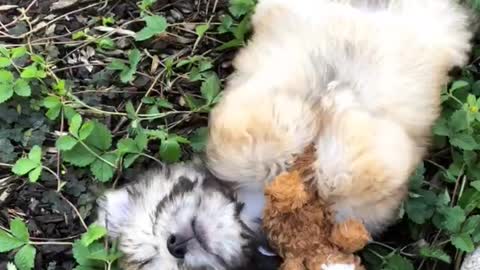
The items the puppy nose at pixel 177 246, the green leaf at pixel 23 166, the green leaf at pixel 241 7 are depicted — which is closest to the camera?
the puppy nose at pixel 177 246

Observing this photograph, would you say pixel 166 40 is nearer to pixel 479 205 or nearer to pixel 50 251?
pixel 50 251

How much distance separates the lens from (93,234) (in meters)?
3.01

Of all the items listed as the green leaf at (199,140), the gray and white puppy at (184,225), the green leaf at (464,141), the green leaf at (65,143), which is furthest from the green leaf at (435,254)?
the green leaf at (65,143)

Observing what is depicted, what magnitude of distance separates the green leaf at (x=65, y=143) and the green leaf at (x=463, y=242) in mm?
1355

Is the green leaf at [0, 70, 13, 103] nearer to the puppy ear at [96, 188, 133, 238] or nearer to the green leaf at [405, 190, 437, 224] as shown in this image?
the puppy ear at [96, 188, 133, 238]

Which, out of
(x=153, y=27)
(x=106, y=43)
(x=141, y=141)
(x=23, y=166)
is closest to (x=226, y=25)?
(x=153, y=27)

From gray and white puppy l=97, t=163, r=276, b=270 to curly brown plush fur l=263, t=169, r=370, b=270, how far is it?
0.10 metres

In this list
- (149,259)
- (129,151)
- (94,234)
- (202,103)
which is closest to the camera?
(149,259)

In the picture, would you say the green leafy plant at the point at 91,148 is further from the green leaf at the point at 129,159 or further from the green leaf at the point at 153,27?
the green leaf at the point at 153,27

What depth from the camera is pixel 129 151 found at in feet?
10.7

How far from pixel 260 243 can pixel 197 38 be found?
1.11m

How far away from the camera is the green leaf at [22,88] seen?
336 centimetres

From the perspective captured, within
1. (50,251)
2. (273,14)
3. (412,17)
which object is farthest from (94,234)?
(412,17)

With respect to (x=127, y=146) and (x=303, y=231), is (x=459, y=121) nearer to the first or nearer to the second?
(x=303, y=231)
